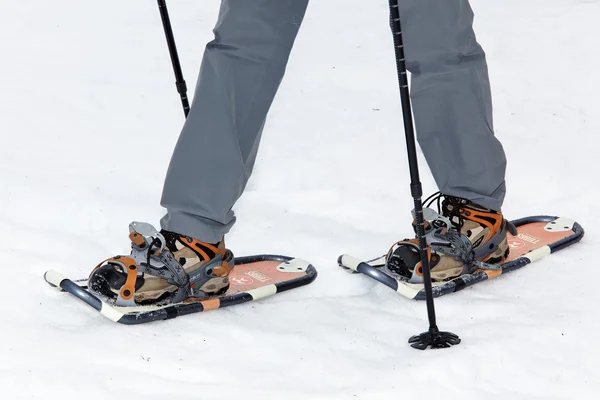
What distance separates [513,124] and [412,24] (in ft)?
6.95

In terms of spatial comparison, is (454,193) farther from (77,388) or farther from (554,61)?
(554,61)

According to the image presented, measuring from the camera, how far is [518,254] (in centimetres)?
350

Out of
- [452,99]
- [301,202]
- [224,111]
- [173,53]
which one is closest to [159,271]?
[224,111]

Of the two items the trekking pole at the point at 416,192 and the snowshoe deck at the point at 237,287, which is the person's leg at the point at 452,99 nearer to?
the trekking pole at the point at 416,192

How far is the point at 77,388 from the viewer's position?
249cm

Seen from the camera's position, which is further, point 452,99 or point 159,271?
point 452,99

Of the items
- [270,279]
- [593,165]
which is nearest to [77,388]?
[270,279]

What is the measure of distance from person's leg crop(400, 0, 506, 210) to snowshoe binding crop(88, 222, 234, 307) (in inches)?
31.2

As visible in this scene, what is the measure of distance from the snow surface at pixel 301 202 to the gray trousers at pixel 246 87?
1.24 feet

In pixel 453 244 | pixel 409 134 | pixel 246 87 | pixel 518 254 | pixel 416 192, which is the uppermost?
pixel 246 87

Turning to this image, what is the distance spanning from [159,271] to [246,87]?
621mm

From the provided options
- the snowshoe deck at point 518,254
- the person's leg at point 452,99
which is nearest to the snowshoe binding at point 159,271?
the snowshoe deck at point 518,254

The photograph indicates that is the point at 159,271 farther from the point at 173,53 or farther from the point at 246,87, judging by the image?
the point at 173,53

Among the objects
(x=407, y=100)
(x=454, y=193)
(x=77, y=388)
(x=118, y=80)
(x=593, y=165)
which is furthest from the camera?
(x=118, y=80)
